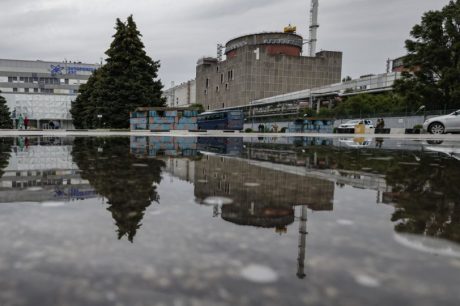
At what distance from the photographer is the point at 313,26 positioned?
Result: 79.4 meters

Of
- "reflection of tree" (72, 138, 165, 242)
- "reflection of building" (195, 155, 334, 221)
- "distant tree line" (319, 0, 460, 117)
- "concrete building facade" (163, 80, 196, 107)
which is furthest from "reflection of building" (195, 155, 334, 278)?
"concrete building facade" (163, 80, 196, 107)

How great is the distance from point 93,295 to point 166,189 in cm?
199

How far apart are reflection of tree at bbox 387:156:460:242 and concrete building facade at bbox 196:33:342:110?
79.1 meters

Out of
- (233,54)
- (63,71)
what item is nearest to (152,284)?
(233,54)

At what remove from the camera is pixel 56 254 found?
1.54 metres

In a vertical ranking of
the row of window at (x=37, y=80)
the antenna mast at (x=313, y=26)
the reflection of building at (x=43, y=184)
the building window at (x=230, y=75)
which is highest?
the antenna mast at (x=313, y=26)

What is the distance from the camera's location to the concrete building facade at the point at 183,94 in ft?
391

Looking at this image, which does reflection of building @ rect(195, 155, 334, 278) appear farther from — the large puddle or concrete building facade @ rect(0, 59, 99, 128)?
concrete building facade @ rect(0, 59, 99, 128)

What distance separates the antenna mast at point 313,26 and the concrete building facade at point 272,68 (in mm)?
2096

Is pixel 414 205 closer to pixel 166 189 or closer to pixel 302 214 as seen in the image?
pixel 302 214

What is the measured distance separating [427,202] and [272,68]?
8297 centimetres

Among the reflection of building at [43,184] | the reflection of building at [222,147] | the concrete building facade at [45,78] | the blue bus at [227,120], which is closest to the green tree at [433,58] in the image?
the blue bus at [227,120]

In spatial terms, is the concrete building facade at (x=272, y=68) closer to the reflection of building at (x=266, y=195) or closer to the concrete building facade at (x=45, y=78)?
the concrete building facade at (x=45, y=78)

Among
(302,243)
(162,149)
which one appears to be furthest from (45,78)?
(302,243)
